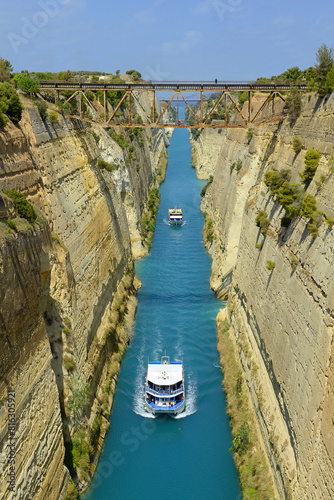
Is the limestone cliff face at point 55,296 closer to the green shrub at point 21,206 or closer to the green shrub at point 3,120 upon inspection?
the green shrub at point 3,120

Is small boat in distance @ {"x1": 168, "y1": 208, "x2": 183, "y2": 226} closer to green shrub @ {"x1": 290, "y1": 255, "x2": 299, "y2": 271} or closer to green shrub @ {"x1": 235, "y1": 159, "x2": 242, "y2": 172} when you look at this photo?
green shrub @ {"x1": 235, "y1": 159, "x2": 242, "y2": 172}

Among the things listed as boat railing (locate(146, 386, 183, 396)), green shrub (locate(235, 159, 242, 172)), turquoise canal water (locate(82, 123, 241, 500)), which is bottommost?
turquoise canal water (locate(82, 123, 241, 500))

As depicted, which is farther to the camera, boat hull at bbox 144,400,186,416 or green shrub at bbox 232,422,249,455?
boat hull at bbox 144,400,186,416

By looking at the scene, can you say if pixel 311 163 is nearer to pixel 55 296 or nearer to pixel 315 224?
pixel 315 224

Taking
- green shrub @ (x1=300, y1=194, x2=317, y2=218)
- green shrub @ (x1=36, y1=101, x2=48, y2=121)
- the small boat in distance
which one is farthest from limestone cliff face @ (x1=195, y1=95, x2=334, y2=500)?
the small boat in distance

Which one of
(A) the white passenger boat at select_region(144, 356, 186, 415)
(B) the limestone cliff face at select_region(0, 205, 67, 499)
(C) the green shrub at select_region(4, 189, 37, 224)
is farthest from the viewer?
(A) the white passenger boat at select_region(144, 356, 186, 415)

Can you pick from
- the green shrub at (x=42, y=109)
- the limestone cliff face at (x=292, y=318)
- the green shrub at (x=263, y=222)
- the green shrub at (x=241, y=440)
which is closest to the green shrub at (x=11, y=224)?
the green shrub at (x=42, y=109)

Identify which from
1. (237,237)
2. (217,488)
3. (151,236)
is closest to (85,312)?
(217,488)
